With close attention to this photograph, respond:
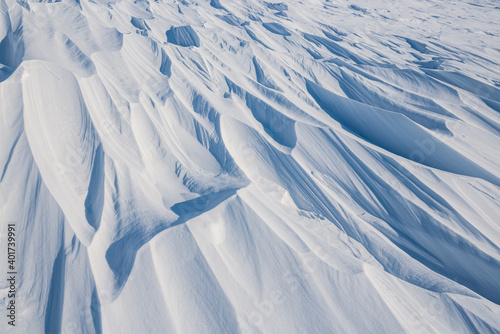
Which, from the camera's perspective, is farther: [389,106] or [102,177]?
[389,106]

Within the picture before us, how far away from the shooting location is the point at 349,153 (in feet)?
7.89

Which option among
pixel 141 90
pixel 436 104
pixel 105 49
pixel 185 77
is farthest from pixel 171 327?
pixel 436 104

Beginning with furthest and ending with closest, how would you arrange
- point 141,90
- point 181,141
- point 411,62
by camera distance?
point 411,62
point 141,90
point 181,141

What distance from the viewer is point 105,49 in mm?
3127

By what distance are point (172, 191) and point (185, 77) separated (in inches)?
60.7

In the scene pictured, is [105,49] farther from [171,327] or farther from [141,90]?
[171,327]

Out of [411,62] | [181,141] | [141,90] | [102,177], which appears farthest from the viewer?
[411,62]

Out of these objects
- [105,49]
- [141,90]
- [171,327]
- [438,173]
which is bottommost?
[171,327]

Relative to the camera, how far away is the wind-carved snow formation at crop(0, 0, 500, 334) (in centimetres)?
149

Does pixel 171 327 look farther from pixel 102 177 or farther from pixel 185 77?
pixel 185 77

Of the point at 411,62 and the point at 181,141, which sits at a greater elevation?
the point at 411,62

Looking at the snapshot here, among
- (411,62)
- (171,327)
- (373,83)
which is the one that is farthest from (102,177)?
(411,62)

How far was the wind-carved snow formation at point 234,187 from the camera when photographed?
1.49 m

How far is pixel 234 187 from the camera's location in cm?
203
